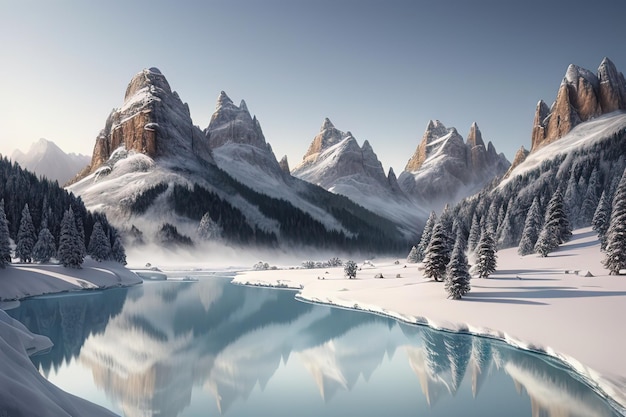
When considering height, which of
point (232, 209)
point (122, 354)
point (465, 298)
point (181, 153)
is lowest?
point (122, 354)

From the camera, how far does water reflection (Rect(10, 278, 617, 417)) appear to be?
20.2 metres

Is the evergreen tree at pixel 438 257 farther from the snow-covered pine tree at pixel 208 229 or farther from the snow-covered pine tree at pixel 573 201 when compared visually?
the snow-covered pine tree at pixel 208 229

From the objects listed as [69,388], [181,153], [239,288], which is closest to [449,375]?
[69,388]

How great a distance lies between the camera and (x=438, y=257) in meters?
50.6

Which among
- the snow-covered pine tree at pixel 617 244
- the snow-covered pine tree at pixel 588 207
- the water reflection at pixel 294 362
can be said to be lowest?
the water reflection at pixel 294 362

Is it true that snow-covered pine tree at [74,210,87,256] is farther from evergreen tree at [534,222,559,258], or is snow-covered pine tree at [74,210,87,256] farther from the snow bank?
evergreen tree at [534,222,559,258]

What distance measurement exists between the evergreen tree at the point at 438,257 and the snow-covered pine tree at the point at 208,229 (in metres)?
110

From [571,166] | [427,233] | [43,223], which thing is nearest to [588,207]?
[427,233]

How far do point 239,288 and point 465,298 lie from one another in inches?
1787

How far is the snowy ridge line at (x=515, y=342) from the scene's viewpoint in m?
18.9

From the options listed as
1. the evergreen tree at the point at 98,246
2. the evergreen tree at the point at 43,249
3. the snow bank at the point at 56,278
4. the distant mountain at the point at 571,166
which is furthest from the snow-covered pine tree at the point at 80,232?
the distant mountain at the point at 571,166

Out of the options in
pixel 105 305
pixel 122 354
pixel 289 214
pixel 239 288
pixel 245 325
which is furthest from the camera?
pixel 289 214

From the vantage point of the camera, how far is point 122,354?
2908 centimetres

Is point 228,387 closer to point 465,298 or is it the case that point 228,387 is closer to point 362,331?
point 362,331
